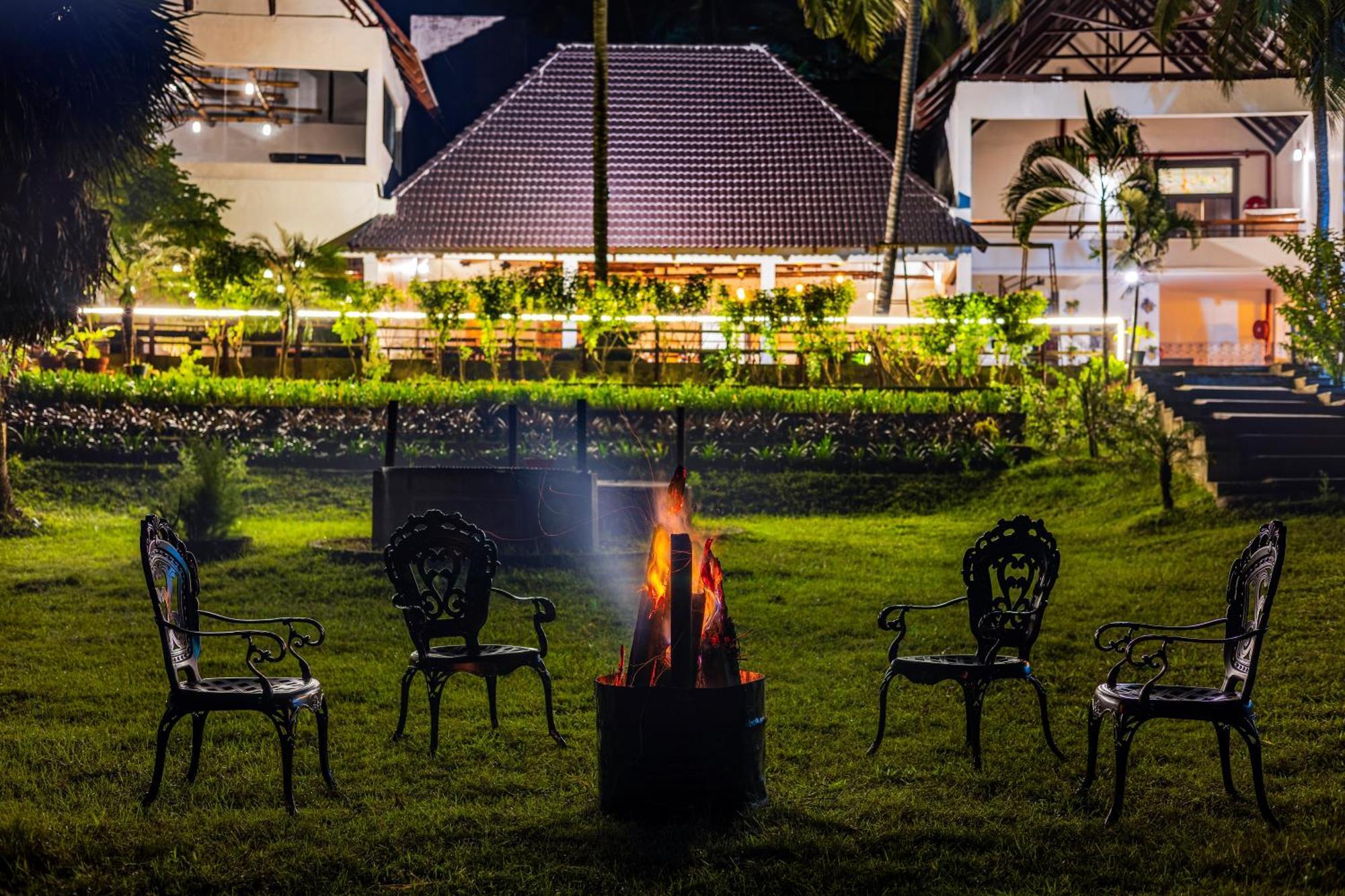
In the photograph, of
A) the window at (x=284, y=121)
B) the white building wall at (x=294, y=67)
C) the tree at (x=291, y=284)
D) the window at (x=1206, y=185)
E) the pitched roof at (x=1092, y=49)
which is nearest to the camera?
the tree at (x=291, y=284)

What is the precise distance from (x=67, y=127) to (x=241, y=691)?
4499mm

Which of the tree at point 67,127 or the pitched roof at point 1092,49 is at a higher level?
the pitched roof at point 1092,49

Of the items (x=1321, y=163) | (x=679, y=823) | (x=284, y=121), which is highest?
(x=284, y=121)

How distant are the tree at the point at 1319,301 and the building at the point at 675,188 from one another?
373 inches

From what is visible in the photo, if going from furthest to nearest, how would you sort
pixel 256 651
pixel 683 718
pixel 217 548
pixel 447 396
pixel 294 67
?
pixel 294 67
pixel 447 396
pixel 217 548
pixel 256 651
pixel 683 718

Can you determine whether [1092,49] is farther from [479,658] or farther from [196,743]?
[196,743]

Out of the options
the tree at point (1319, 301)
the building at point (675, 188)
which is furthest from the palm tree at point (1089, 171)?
the building at point (675, 188)

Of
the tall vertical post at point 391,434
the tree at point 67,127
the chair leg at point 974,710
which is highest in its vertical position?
the tree at point 67,127

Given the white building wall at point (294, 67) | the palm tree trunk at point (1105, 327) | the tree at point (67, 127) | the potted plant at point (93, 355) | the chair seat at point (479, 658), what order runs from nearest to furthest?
1. the chair seat at point (479, 658)
2. the tree at point (67, 127)
3. the palm tree trunk at point (1105, 327)
4. the potted plant at point (93, 355)
5. the white building wall at point (294, 67)

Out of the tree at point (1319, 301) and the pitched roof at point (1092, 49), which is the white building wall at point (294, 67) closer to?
the pitched roof at point (1092, 49)

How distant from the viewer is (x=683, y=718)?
5609 mm

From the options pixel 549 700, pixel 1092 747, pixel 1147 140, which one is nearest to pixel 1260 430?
pixel 1092 747

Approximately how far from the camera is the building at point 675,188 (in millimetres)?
27703

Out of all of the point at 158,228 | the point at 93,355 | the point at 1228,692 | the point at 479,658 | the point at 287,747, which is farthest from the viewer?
the point at 158,228
